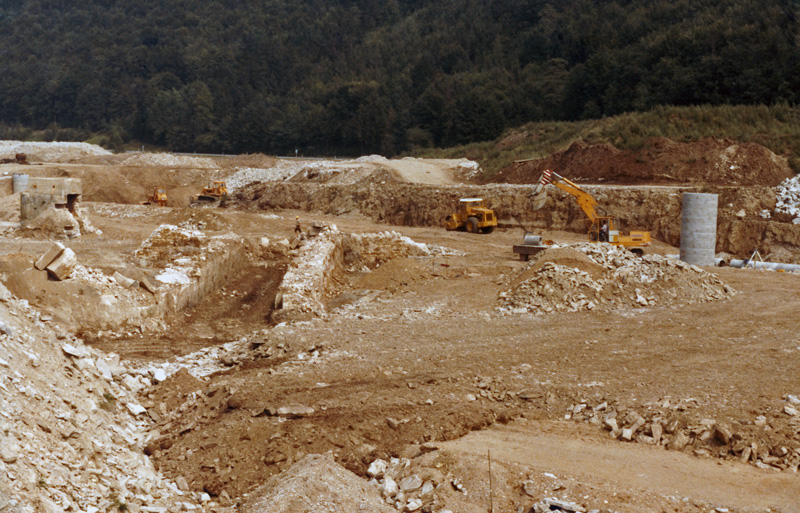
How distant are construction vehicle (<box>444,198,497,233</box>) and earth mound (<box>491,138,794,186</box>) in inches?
235

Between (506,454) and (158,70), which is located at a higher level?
(158,70)

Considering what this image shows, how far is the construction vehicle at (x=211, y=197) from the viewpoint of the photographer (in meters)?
37.2

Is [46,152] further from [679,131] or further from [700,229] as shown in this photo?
[700,229]

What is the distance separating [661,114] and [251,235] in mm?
21541

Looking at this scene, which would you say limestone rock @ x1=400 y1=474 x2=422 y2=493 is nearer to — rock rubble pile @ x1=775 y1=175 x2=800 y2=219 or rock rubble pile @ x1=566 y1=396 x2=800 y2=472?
rock rubble pile @ x1=566 y1=396 x2=800 y2=472

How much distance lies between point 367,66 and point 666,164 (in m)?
49.8

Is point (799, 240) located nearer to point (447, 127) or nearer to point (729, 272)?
point (729, 272)

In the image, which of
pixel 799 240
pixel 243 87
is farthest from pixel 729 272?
pixel 243 87

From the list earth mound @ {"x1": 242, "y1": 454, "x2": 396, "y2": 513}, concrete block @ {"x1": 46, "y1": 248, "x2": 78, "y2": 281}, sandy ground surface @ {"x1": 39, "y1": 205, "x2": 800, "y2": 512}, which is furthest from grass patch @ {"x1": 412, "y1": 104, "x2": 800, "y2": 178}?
earth mound @ {"x1": 242, "y1": 454, "x2": 396, "y2": 513}

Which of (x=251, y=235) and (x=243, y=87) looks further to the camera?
(x=243, y=87)

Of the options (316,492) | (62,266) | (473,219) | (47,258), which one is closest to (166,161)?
(473,219)

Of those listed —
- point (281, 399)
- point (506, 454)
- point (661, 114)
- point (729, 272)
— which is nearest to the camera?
point (506, 454)

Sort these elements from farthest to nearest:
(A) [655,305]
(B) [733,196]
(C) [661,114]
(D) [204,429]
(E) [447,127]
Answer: (E) [447,127] → (C) [661,114] → (B) [733,196] → (A) [655,305] → (D) [204,429]

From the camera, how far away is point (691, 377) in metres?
11.7
